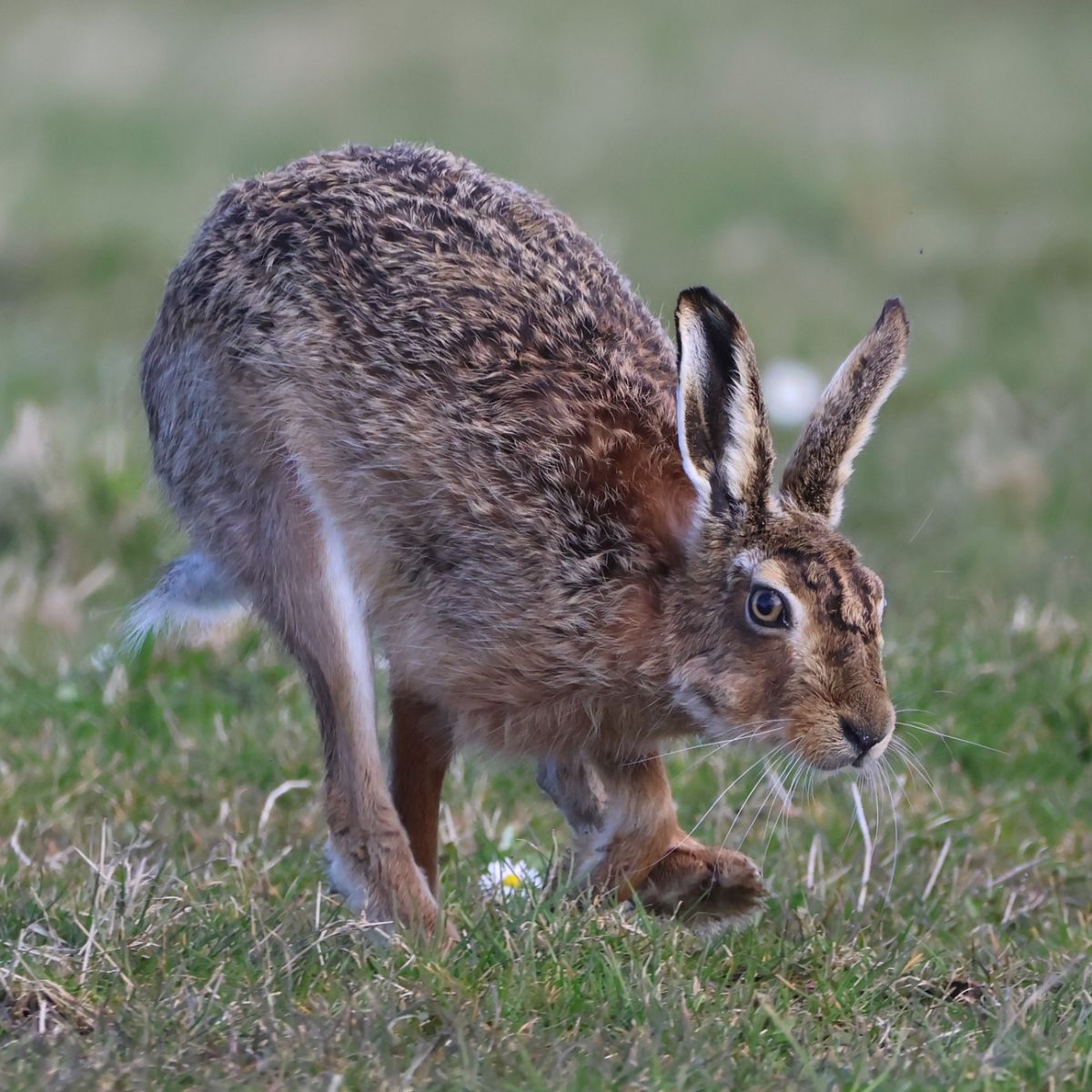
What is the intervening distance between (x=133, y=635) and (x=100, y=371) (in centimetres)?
414

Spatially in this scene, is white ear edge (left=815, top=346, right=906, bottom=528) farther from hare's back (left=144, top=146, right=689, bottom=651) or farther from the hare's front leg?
the hare's front leg

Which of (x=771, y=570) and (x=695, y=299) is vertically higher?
(x=695, y=299)

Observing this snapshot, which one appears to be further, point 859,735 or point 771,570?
point 771,570

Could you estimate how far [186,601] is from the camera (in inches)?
196

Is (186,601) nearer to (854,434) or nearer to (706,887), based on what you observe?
(706,887)

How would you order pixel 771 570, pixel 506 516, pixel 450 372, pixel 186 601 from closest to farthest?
pixel 771 570
pixel 506 516
pixel 450 372
pixel 186 601

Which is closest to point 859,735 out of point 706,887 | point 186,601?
point 706,887

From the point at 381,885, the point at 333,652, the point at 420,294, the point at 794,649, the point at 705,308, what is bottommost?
the point at 381,885

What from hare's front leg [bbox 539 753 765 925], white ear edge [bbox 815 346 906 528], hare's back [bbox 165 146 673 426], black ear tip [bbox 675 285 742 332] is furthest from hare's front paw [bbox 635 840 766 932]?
black ear tip [bbox 675 285 742 332]

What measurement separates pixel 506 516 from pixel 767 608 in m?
0.65

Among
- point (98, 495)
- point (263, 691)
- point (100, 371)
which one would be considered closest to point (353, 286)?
point (263, 691)

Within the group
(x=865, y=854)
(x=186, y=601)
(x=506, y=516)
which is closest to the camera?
(x=506, y=516)

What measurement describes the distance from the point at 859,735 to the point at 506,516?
93cm

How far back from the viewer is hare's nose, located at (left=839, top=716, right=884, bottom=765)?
12.6ft
